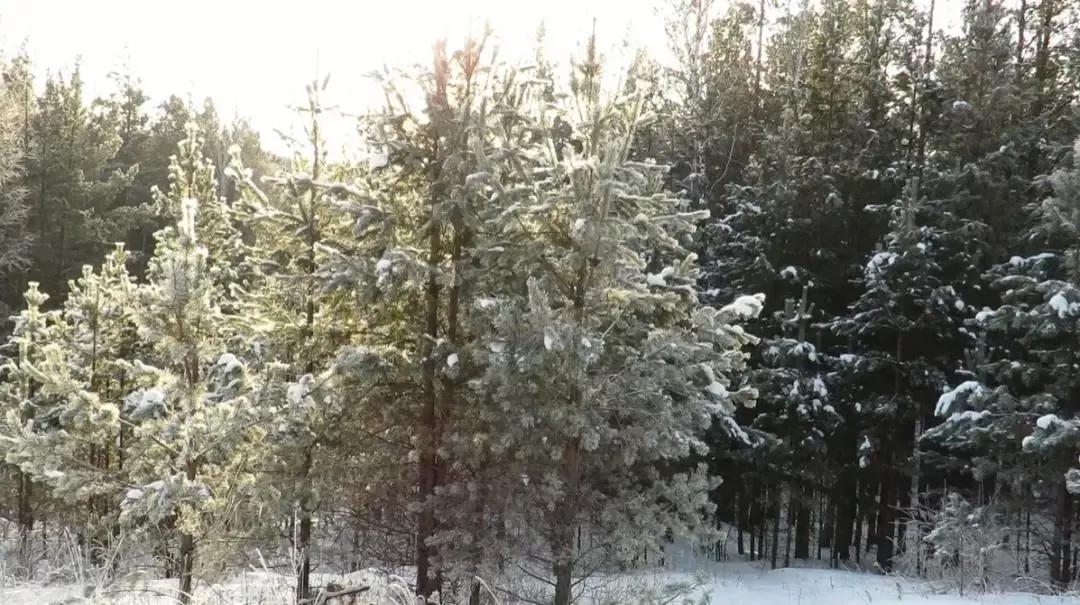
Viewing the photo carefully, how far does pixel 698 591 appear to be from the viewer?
1252 cm

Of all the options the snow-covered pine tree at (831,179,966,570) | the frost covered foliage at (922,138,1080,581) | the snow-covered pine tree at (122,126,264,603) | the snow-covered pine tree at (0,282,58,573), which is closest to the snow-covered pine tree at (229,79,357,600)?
the snow-covered pine tree at (122,126,264,603)

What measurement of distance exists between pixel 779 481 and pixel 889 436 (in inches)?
102

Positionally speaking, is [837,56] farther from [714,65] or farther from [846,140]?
[714,65]

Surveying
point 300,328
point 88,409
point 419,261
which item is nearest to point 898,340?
point 419,261

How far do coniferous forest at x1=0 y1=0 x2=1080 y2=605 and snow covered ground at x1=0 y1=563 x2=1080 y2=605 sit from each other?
1.16 ft

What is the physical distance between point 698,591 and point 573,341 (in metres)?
7.56

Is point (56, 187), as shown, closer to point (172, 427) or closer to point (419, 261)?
point (172, 427)

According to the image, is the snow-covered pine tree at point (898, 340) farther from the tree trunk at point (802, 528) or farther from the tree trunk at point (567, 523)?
the tree trunk at point (567, 523)

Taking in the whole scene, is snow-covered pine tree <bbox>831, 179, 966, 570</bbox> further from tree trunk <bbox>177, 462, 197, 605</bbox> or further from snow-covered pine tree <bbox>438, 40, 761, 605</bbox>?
tree trunk <bbox>177, 462, 197, 605</bbox>

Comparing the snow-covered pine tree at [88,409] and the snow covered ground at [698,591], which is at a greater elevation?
the snow-covered pine tree at [88,409]

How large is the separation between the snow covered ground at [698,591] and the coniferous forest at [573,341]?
0.35 m

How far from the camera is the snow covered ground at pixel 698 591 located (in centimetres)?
650

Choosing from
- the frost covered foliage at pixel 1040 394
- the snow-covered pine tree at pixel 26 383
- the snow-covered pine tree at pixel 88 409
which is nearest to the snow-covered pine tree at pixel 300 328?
the snow-covered pine tree at pixel 88 409

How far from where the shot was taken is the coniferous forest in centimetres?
760
